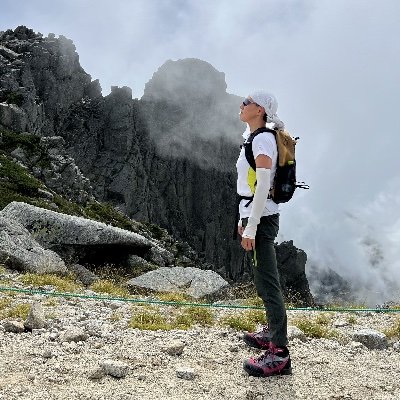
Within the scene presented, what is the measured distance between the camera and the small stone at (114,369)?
184 inches

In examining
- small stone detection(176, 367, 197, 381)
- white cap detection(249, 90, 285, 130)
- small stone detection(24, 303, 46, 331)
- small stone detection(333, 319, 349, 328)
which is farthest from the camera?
small stone detection(333, 319, 349, 328)

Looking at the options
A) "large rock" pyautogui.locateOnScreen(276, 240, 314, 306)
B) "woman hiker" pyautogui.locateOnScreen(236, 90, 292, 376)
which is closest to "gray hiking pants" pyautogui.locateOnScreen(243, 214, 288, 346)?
"woman hiker" pyautogui.locateOnScreen(236, 90, 292, 376)

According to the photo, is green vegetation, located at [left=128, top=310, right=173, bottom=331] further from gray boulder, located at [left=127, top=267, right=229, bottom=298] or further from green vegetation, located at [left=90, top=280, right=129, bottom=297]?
gray boulder, located at [left=127, top=267, right=229, bottom=298]

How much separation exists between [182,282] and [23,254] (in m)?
4.90

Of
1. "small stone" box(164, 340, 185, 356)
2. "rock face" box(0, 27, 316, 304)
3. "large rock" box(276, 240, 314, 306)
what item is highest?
"rock face" box(0, 27, 316, 304)

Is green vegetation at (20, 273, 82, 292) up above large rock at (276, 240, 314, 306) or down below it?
below

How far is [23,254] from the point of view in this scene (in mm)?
12953

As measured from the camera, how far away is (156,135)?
12119 centimetres

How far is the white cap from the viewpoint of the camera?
5.47 m

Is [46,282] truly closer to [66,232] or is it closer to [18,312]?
[18,312]

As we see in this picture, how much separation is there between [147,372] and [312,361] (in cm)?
213

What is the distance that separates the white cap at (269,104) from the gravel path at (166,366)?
9.83 ft

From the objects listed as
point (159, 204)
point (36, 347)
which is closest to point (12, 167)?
point (36, 347)

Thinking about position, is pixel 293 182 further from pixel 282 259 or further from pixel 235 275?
pixel 235 275
